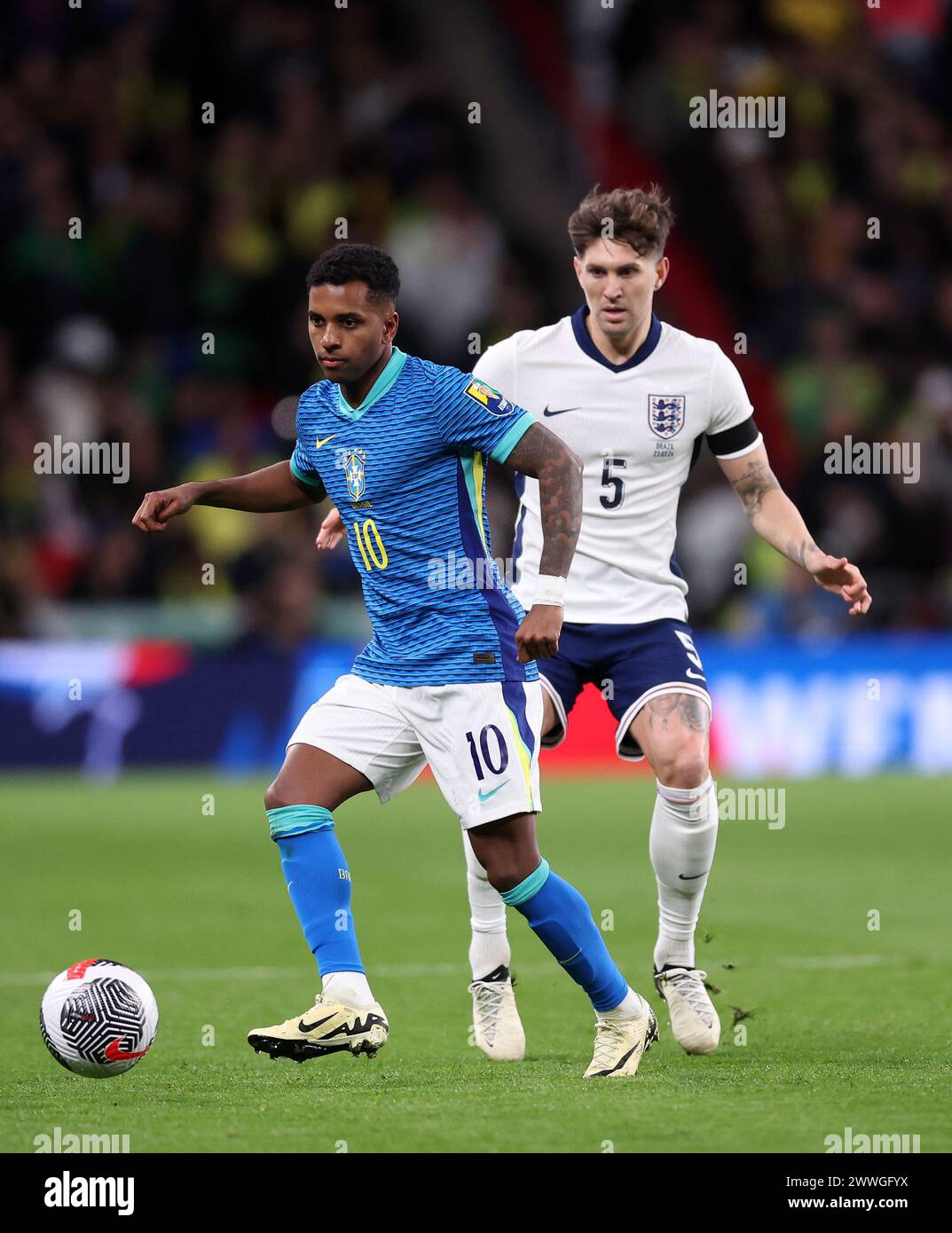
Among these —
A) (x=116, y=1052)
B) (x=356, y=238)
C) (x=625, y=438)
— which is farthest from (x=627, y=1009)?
(x=356, y=238)

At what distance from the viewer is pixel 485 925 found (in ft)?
21.4

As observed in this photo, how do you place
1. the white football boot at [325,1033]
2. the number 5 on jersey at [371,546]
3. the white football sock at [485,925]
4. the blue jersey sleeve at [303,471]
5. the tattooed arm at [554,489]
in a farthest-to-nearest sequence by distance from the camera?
the white football sock at [485,925] < the blue jersey sleeve at [303,471] < the number 5 on jersey at [371,546] < the tattooed arm at [554,489] < the white football boot at [325,1033]

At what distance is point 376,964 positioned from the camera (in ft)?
26.6

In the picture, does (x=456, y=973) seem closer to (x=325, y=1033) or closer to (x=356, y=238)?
(x=325, y=1033)

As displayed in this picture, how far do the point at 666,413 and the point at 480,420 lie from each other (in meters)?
1.22

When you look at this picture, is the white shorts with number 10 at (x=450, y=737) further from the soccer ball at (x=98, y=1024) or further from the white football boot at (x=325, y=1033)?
the soccer ball at (x=98, y=1024)

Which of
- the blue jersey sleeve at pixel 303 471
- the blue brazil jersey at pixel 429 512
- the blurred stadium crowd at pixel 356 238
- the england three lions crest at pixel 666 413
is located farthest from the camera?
the blurred stadium crowd at pixel 356 238

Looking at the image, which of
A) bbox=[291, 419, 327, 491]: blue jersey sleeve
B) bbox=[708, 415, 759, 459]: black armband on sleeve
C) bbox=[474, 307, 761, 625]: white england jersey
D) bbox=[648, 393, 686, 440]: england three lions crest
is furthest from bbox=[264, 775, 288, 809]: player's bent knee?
bbox=[708, 415, 759, 459]: black armband on sleeve

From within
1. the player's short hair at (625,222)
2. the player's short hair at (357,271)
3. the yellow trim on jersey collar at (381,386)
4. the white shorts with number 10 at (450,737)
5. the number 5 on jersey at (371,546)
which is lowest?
the white shorts with number 10 at (450,737)

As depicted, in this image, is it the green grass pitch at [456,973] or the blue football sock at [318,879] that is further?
the blue football sock at [318,879]

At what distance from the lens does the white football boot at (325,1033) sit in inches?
212

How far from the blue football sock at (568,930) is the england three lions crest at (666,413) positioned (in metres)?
1.59

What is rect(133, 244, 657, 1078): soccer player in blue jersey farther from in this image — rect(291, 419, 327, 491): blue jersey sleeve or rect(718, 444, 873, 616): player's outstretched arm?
rect(718, 444, 873, 616): player's outstretched arm

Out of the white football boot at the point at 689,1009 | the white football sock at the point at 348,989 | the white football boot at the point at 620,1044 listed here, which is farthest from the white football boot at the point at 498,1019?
the white football sock at the point at 348,989
